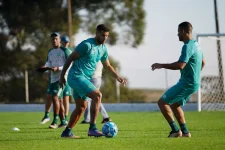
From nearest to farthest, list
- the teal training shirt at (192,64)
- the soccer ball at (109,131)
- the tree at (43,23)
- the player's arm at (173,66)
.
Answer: the player's arm at (173,66) → the teal training shirt at (192,64) → the soccer ball at (109,131) → the tree at (43,23)

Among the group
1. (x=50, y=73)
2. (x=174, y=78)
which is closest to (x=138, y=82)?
(x=174, y=78)

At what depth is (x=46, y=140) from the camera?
39.9ft

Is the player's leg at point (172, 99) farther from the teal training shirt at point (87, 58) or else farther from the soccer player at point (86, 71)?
the teal training shirt at point (87, 58)

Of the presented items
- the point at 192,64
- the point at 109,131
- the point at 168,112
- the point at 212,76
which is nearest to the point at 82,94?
the point at 109,131

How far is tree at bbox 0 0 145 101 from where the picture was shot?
44125 millimetres

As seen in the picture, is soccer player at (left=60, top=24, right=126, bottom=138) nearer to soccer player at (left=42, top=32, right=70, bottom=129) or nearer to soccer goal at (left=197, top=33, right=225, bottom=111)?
soccer player at (left=42, top=32, right=70, bottom=129)

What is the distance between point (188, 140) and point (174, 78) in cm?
2119

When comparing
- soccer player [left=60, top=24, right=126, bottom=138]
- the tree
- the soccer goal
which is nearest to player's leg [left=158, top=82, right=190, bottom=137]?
soccer player [left=60, top=24, right=126, bottom=138]

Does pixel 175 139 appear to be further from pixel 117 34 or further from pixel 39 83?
pixel 117 34

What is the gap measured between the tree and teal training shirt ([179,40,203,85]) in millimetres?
30958

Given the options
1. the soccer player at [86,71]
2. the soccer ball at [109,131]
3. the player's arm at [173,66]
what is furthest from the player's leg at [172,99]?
the soccer player at [86,71]

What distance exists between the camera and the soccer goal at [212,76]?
88.7ft

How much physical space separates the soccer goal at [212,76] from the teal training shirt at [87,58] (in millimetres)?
13385

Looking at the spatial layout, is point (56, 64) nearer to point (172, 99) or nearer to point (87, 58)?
point (87, 58)
